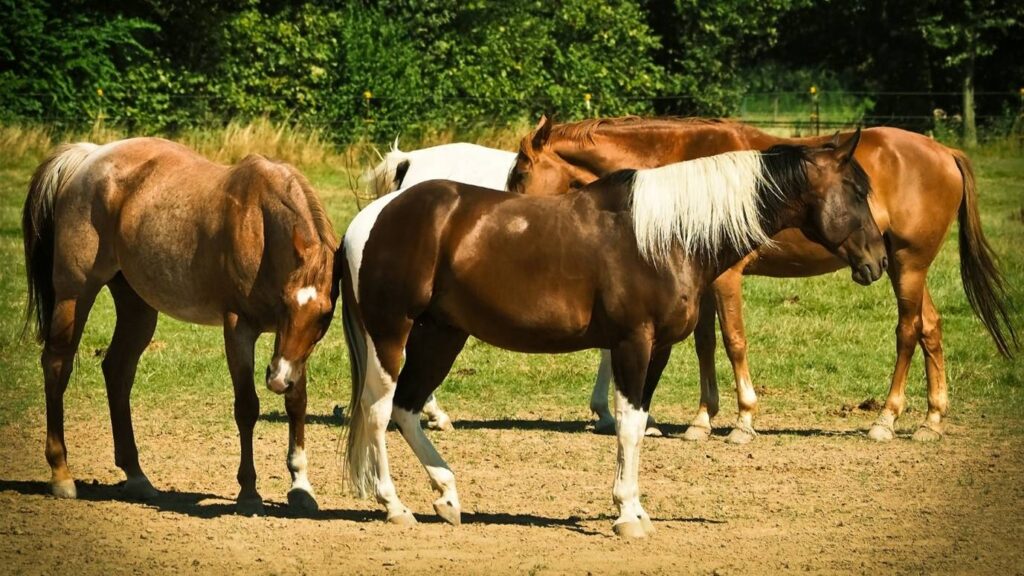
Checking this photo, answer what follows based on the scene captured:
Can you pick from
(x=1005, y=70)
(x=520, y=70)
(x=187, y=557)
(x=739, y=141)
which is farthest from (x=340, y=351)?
(x=1005, y=70)

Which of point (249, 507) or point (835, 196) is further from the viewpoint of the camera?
point (249, 507)

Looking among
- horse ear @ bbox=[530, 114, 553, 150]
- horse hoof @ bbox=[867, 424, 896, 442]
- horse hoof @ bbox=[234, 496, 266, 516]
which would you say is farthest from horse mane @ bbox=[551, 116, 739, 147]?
horse hoof @ bbox=[234, 496, 266, 516]

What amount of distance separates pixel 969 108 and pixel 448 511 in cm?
2263

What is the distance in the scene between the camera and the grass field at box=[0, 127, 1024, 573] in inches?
262

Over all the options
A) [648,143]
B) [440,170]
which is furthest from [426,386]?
[648,143]

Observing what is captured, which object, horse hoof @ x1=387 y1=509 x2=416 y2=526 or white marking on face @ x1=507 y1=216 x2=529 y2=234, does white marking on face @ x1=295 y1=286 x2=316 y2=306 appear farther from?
horse hoof @ x1=387 y1=509 x2=416 y2=526

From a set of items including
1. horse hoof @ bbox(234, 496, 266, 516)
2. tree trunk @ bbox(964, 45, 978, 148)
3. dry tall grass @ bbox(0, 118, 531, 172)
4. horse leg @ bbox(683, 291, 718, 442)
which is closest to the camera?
horse hoof @ bbox(234, 496, 266, 516)

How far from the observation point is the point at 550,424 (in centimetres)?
929

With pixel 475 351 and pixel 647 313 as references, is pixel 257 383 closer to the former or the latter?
pixel 475 351

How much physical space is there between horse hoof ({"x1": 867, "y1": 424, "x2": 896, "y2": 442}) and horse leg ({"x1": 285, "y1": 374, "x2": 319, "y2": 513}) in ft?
12.3

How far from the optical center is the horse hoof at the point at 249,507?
6.74 m

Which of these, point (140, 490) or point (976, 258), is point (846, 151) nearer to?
point (976, 258)

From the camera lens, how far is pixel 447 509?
6.57 meters

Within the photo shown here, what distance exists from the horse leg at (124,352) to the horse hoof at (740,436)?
3.63 m
